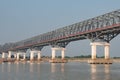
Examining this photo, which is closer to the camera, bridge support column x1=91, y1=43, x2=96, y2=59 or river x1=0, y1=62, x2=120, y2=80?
river x1=0, y1=62, x2=120, y2=80

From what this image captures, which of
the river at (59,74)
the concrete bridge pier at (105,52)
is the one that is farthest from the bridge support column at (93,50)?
the river at (59,74)

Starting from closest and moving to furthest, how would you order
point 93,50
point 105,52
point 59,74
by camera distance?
point 59,74 < point 93,50 < point 105,52

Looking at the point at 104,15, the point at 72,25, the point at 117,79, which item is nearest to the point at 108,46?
the point at 104,15

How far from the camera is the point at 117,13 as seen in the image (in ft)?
460

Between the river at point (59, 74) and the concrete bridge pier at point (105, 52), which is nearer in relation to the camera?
the river at point (59, 74)

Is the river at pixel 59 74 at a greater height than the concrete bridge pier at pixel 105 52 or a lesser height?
lesser

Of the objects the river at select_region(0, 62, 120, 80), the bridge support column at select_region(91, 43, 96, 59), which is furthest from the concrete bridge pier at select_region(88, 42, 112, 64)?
the river at select_region(0, 62, 120, 80)

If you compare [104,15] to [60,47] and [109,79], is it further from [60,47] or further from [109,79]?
[109,79]

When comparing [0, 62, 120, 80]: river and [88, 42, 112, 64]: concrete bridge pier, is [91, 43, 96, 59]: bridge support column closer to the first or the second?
[88, 42, 112, 64]: concrete bridge pier

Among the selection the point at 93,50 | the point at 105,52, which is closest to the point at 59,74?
the point at 93,50

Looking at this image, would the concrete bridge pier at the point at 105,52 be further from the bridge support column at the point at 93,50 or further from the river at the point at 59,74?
the river at the point at 59,74

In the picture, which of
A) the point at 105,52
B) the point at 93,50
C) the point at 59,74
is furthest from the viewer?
the point at 105,52

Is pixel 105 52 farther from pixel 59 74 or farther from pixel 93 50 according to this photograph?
pixel 59 74

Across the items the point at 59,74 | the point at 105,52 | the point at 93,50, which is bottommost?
the point at 59,74
